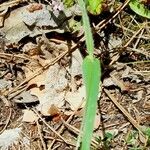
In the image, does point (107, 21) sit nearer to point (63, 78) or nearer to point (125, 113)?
point (63, 78)

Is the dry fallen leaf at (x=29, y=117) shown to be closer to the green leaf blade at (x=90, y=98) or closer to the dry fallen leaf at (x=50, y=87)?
the dry fallen leaf at (x=50, y=87)

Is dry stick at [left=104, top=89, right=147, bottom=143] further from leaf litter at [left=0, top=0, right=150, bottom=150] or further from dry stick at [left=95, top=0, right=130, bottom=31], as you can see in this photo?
dry stick at [left=95, top=0, right=130, bottom=31]

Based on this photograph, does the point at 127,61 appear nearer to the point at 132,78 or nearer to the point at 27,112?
the point at 132,78

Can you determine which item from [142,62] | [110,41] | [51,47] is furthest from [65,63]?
[142,62]

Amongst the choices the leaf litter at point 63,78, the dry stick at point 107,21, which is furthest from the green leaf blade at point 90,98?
the dry stick at point 107,21

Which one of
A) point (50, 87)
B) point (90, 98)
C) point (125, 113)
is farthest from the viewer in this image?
point (50, 87)

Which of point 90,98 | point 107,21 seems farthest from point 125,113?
point 90,98

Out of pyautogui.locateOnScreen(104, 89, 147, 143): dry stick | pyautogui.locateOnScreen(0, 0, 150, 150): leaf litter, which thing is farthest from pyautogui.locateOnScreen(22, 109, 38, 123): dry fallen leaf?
pyautogui.locateOnScreen(104, 89, 147, 143): dry stick

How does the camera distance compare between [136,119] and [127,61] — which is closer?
[136,119]
